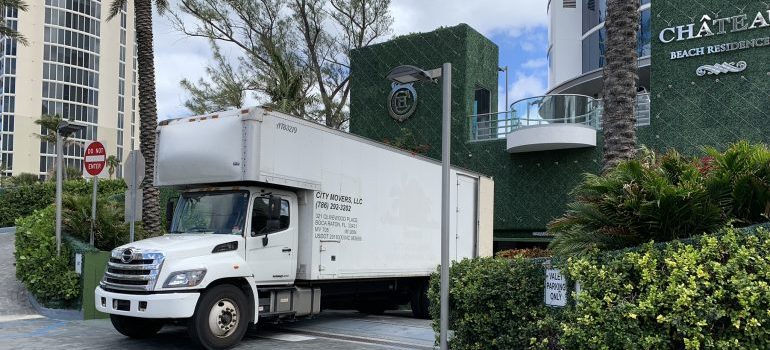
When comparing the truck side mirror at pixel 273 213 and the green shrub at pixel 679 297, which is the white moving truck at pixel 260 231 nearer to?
the truck side mirror at pixel 273 213

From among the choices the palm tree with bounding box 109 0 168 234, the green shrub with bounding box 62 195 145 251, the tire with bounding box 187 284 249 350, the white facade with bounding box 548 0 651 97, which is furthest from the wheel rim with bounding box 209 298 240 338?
the white facade with bounding box 548 0 651 97

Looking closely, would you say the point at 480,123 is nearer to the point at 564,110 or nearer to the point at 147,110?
the point at 564,110

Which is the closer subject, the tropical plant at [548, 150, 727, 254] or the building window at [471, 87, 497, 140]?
the tropical plant at [548, 150, 727, 254]

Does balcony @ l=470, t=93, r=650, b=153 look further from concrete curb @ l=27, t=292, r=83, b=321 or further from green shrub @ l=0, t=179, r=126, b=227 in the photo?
green shrub @ l=0, t=179, r=126, b=227

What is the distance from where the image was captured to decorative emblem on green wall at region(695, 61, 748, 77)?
61.2 ft

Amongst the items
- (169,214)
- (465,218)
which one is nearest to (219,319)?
(169,214)

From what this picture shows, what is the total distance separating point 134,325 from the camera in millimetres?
9633

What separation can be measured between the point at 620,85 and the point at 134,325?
785 cm

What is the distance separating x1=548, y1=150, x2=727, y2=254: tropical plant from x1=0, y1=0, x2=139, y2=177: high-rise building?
3224 inches

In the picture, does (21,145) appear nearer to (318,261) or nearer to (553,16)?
(553,16)

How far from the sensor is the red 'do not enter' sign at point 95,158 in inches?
465

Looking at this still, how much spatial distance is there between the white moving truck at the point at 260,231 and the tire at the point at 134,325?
2cm

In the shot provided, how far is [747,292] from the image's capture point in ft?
17.9

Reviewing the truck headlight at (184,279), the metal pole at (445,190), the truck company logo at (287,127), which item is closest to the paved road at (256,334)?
the truck headlight at (184,279)
